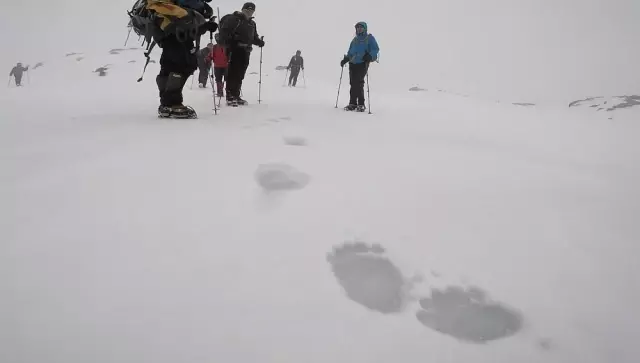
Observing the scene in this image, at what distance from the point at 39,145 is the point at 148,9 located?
2010 millimetres

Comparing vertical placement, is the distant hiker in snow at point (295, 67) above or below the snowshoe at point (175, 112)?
above

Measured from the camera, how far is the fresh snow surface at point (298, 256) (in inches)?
53.2

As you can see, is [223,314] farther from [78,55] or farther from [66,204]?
[78,55]

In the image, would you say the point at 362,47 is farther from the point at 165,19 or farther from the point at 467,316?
the point at 467,316

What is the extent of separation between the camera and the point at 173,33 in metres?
4.16

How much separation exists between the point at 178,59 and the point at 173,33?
0.30 metres

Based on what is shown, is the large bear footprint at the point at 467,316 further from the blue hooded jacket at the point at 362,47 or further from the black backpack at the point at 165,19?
the blue hooded jacket at the point at 362,47

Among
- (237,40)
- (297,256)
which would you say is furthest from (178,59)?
(297,256)

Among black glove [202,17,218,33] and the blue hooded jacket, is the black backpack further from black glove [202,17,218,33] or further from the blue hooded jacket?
the blue hooded jacket

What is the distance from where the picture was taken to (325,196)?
2.45m

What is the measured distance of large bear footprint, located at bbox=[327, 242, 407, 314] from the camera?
1.62 m

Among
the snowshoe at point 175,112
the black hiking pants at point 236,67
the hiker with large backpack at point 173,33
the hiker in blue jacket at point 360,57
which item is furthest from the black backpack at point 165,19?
the hiker in blue jacket at point 360,57

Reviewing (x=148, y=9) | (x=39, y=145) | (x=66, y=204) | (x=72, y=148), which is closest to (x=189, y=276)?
(x=66, y=204)

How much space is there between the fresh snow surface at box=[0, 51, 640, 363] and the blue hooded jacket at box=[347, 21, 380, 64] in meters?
4.05
